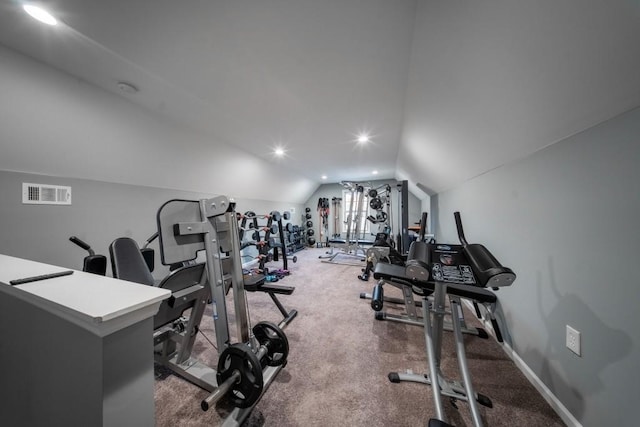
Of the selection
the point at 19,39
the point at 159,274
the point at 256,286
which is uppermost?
the point at 19,39

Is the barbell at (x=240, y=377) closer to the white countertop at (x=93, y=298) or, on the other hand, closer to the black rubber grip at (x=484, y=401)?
the white countertop at (x=93, y=298)

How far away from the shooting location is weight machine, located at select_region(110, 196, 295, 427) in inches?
43.6

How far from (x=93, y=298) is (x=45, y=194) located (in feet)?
7.42

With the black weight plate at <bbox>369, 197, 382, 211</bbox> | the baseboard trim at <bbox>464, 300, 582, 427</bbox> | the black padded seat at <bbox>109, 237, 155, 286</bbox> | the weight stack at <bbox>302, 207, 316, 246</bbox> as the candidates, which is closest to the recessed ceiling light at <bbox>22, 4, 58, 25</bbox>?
the black padded seat at <bbox>109, 237, 155, 286</bbox>

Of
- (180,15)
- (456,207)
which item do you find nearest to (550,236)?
(456,207)

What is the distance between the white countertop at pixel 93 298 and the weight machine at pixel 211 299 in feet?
1.05

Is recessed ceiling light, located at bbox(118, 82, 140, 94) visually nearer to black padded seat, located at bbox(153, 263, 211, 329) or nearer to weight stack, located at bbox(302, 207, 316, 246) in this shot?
black padded seat, located at bbox(153, 263, 211, 329)

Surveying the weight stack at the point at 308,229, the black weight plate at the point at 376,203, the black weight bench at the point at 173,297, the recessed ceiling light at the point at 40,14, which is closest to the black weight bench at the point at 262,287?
the black weight bench at the point at 173,297

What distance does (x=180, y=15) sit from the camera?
1175 mm

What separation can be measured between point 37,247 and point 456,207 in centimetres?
501

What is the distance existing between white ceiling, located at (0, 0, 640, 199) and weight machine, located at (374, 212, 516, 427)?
895 mm

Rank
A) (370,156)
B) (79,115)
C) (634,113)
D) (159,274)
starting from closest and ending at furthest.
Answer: (634,113), (79,115), (159,274), (370,156)

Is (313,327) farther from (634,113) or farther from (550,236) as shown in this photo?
(634,113)

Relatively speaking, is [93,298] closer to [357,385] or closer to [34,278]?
[34,278]
